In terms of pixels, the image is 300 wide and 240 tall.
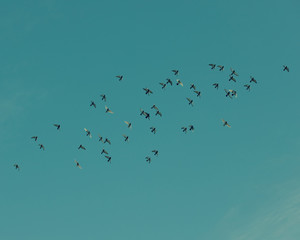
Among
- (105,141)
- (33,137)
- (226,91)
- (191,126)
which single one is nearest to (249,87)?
(226,91)

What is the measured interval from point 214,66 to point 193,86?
38.1 ft

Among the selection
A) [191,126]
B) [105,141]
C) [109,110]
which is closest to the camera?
[105,141]

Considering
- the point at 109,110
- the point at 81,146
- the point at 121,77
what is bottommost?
the point at 81,146

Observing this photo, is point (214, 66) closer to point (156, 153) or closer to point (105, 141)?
point (156, 153)

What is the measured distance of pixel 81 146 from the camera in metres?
136

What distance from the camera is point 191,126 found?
150m

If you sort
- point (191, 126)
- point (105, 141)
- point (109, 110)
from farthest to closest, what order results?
point (191, 126) → point (109, 110) → point (105, 141)

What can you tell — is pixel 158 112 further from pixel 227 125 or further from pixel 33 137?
pixel 33 137

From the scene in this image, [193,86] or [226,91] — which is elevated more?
[193,86]

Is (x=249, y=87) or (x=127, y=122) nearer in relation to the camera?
(x=127, y=122)

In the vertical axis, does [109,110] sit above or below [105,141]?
above

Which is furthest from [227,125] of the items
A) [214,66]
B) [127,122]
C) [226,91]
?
[127,122]

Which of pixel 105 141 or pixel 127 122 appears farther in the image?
pixel 127 122

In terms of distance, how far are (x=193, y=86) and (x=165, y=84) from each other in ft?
45.2
